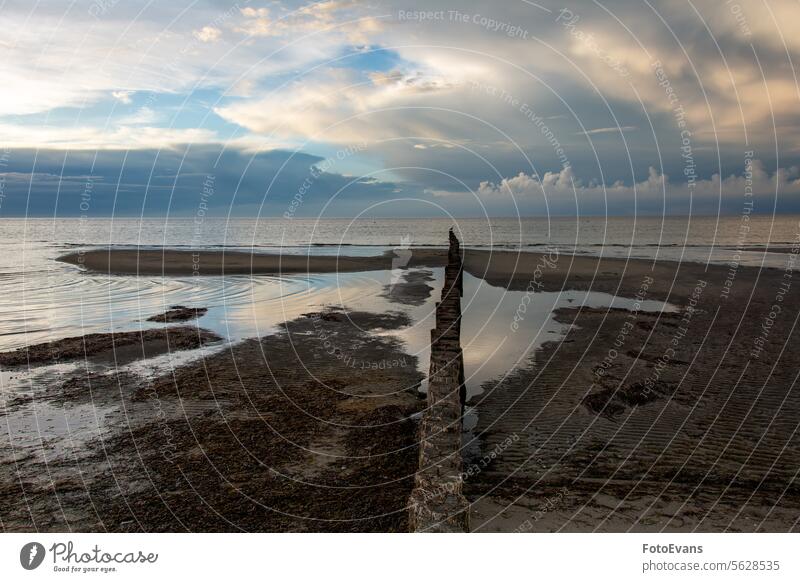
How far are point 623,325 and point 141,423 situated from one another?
67.9 ft

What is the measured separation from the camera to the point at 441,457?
24.3ft

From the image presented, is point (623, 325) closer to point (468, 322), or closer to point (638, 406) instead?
point (468, 322)

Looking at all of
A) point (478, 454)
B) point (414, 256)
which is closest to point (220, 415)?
point (478, 454)

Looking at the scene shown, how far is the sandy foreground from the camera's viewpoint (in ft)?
27.8

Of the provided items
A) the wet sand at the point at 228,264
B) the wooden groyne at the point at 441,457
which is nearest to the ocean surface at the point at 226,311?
the wooden groyne at the point at 441,457

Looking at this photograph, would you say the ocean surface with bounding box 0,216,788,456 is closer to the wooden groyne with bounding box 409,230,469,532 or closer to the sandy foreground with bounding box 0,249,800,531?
the sandy foreground with bounding box 0,249,800,531

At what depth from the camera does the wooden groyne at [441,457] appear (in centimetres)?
622

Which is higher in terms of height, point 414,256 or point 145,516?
point 414,256

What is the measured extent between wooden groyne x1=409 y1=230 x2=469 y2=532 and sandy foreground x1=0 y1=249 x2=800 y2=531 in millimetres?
1675

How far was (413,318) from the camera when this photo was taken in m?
25.9
